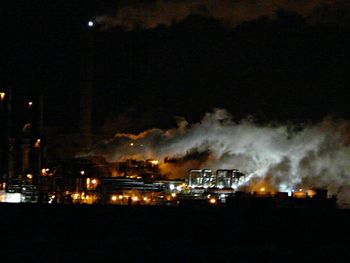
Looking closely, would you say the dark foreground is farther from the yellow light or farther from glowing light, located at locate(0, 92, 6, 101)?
glowing light, located at locate(0, 92, 6, 101)

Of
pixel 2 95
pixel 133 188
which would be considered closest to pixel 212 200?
pixel 133 188

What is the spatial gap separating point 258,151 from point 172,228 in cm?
1003

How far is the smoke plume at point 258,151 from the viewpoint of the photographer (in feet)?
61.6

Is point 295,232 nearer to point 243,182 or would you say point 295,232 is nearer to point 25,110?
point 243,182

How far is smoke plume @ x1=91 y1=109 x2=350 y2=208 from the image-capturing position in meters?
18.8

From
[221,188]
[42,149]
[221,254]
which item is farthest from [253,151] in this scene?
[221,254]

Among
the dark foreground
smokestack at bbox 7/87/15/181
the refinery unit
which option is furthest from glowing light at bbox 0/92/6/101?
the dark foreground

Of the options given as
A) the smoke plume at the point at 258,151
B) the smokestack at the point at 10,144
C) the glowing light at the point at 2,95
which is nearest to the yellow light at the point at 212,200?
the smoke plume at the point at 258,151

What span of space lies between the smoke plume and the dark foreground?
8.60 m

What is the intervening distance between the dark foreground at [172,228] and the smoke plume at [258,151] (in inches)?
339

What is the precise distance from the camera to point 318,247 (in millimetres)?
9047

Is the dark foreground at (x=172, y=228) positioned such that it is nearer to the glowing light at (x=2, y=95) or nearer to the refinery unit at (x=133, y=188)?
the refinery unit at (x=133, y=188)

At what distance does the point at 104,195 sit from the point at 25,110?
734 centimetres

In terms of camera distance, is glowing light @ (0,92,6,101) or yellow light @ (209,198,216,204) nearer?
yellow light @ (209,198,216,204)
